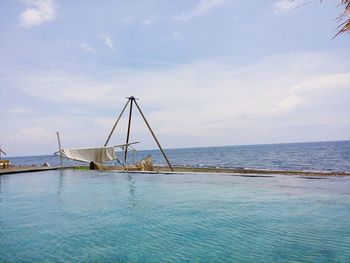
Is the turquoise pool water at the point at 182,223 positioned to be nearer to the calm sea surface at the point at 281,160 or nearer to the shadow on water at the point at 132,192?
the shadow on water at the point at 132,192

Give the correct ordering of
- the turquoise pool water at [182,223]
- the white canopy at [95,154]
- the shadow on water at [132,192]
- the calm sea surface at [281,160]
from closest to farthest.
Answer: the turquoise pool water at [182,223] < the shadow on water at [132,192] < the white canopy at [95,154] < the calm sea surface at [281,160]

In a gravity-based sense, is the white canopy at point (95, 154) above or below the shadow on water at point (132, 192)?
above

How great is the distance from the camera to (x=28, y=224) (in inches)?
362

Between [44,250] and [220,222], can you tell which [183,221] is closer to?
[220,222]

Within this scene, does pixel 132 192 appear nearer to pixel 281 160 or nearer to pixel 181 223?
pixel 181 223

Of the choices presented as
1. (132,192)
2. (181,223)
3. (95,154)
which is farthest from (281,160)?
(181,223)

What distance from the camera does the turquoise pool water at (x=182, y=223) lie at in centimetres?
653

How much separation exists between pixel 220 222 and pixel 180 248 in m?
2.36

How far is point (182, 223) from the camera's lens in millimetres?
8891

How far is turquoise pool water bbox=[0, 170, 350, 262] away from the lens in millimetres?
A: 6531

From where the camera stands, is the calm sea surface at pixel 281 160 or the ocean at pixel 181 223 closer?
the ocean at pixel 181 223

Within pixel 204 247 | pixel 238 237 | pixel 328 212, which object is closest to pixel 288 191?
pixel 328 212

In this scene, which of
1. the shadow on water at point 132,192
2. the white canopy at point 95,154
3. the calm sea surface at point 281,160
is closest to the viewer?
the shadow on water at point 132,192

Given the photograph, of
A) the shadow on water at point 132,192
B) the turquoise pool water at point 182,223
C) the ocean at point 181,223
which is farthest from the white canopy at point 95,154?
the turquoise pool water at point 182,223
